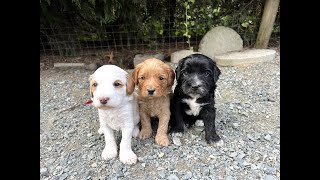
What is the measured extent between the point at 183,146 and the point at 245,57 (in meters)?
3.29

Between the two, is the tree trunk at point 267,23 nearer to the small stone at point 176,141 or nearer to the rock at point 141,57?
the rock at point 141,57

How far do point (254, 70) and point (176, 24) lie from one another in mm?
2048

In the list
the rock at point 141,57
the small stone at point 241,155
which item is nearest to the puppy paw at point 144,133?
the small stone at point 241,155

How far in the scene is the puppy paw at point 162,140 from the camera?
349 cm

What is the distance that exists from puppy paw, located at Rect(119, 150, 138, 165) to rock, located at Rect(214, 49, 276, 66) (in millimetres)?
3563

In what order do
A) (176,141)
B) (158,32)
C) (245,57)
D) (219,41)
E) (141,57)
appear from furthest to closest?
(158,32) → (219,41) → (141,57) → (245,57) → (176,141)

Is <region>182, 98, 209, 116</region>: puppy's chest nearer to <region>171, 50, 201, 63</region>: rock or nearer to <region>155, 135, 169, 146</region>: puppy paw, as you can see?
<region>155, 135, 169, 146</region>: puppy paw

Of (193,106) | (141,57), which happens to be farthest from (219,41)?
(193,106)

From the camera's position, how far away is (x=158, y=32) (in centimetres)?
669

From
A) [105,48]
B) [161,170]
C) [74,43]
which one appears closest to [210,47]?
[105,48]

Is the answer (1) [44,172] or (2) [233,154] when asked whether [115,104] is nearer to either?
(1) [44,172]

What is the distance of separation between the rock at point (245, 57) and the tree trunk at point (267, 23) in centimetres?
38

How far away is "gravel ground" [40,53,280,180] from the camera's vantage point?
3.14 meters

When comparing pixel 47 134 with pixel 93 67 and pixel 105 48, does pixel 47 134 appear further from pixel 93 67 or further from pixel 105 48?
pixel 105 48
